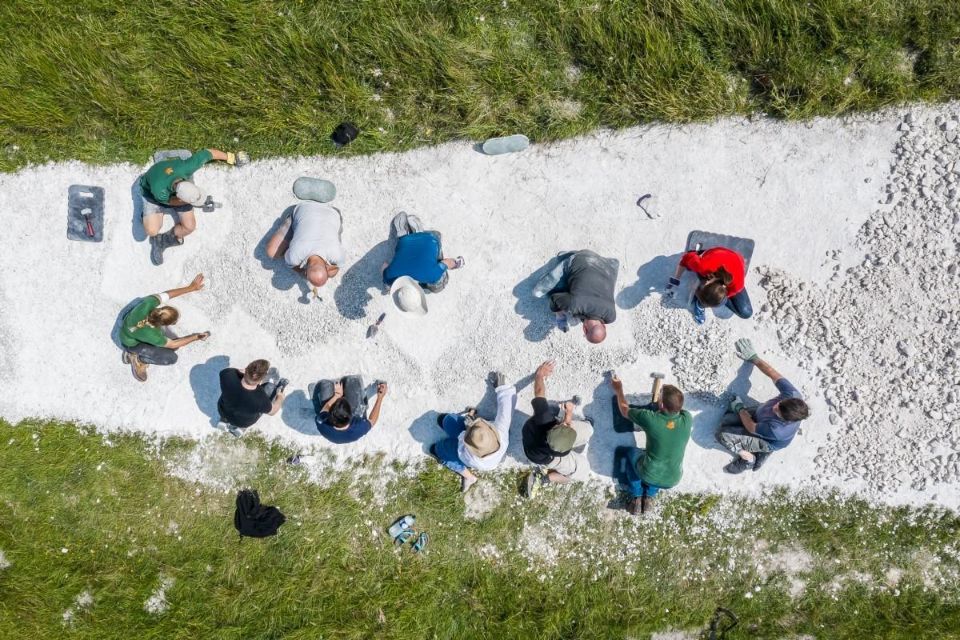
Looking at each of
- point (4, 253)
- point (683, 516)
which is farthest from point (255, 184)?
point (683, 516)

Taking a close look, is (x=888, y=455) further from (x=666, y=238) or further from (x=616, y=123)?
(x=616, y=123)

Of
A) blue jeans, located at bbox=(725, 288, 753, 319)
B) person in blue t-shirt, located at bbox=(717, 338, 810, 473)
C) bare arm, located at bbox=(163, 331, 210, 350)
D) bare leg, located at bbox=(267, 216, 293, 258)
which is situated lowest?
person in blue t-shirt, located at bbox=(717, 338, 810, 473)

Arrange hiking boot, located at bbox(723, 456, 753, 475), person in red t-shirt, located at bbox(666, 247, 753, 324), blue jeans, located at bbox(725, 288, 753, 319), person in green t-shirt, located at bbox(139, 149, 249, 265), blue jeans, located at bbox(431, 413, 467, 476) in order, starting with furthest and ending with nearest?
blue jeans, located at bbox(431, 413, 467, 476) → hiking boot, located at bbox(723, 456, 753, 475) → person in green t-shirt, located at bbox(139, 149, 249, 265) → blue jeans, located at bbox(725, 288, 753, 319) → person in red t-shirt, located at bbox(666, 247, 753, 324)

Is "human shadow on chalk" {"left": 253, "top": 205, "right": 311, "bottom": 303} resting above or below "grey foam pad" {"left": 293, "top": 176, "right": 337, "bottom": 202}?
below

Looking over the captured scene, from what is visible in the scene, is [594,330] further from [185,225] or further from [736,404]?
[185,225]

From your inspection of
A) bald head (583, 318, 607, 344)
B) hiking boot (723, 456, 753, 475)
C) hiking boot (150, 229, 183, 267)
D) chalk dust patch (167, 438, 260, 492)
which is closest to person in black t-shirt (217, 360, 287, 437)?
chalk dust patch (167, 438, 260, 492)

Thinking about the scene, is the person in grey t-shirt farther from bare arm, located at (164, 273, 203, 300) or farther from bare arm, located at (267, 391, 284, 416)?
bare arm, located at (267, 391, 284, 416)

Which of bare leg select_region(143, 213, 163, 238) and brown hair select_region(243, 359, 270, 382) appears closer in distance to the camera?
brown hair select_region(243, 359, 270, 382)
